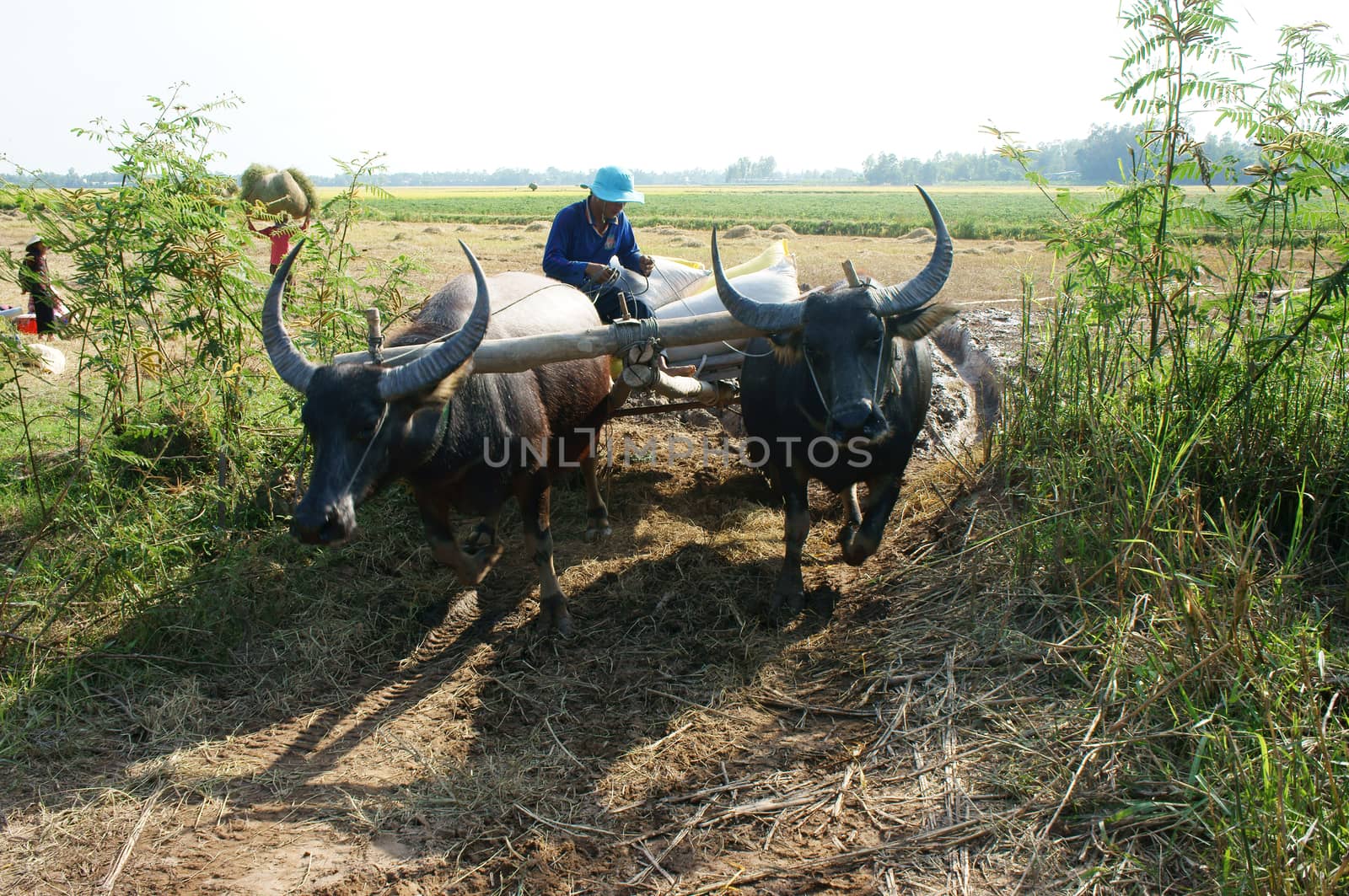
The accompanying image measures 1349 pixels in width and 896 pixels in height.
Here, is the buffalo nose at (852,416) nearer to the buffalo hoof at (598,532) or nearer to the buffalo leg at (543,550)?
the buffalo leg at (543,550)

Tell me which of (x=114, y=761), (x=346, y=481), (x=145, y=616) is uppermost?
(x=346, y=481)

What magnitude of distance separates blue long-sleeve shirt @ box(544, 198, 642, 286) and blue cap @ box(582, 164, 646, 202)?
176mm

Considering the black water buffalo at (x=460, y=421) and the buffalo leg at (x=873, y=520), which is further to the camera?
the buffalo leg at (x=873, y=520)

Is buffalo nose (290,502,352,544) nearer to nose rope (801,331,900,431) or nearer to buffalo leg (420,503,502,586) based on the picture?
buffalo leg (420,503,502,586)

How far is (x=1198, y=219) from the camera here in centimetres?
385

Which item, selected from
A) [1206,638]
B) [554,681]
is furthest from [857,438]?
[554,681]

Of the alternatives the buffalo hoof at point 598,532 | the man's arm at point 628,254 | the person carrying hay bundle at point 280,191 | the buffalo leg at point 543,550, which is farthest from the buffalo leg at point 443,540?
the person carrying hay bundle at point 280,191

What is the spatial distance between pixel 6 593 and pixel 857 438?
3.81m

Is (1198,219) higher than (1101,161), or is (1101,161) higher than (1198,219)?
(1101,161)

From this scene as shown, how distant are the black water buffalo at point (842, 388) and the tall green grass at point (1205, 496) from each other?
2.31 ft

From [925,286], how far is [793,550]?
4.96 feet

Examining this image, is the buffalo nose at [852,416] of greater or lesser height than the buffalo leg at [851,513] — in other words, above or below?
above

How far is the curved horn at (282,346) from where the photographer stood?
3482 millimetres

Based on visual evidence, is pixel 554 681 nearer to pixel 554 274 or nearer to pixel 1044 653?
pixel 1044 653
